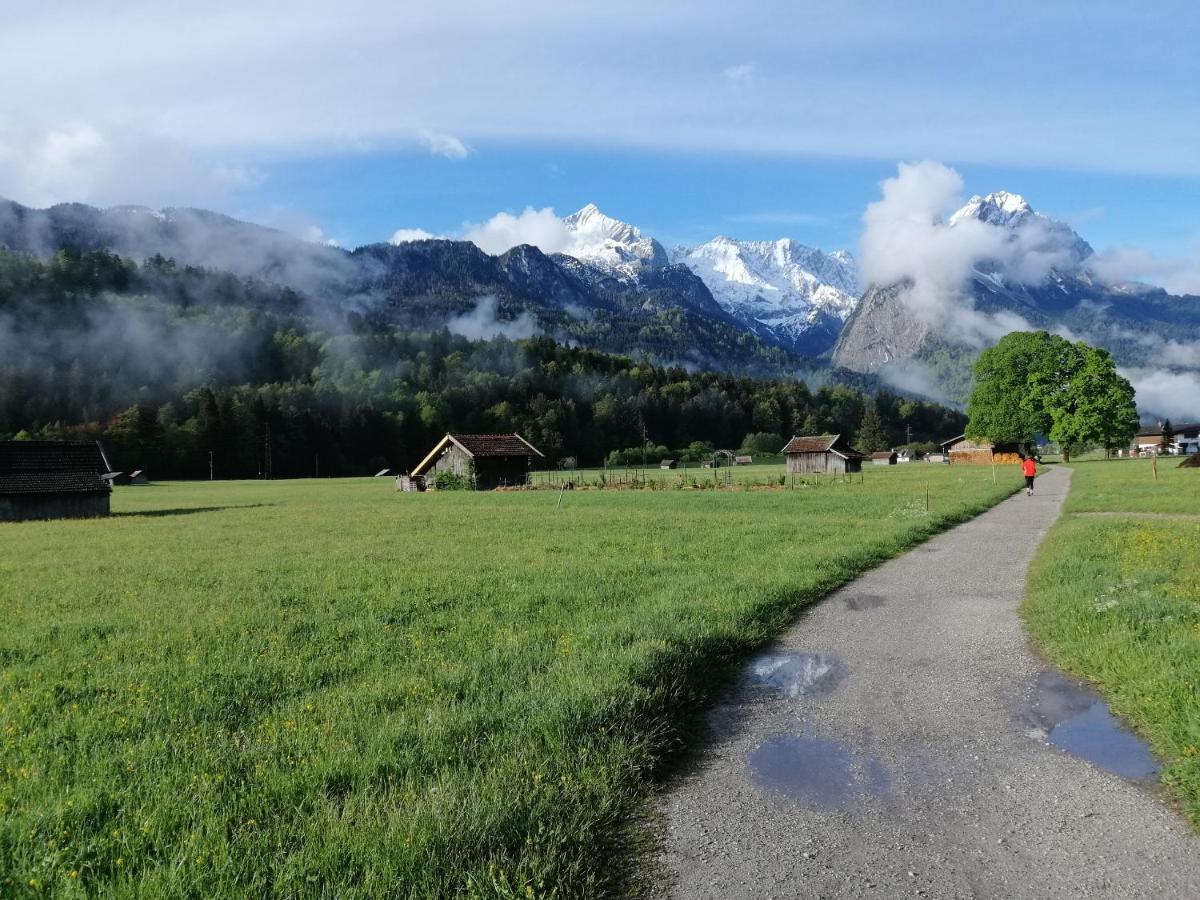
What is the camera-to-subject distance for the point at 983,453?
116 metres

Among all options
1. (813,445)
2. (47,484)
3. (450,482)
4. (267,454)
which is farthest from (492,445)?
(267,454)

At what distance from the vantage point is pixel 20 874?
448cm

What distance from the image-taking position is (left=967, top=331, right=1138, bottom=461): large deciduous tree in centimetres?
8081

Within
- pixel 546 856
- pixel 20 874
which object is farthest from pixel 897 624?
pixel 20 874

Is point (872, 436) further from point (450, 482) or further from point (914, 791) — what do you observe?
point (914, 791)

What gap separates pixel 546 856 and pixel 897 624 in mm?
8074

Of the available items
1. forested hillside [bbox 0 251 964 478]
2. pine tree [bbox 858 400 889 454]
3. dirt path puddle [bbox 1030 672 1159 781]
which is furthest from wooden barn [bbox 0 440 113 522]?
pine tree [bbox 858 400 889 454]

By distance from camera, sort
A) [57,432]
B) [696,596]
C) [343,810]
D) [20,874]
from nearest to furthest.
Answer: [20,874] < [343,810] < [696,596] < [57,432]

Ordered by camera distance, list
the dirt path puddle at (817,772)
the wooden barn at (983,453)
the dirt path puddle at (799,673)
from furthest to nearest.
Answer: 1. the wooden barn at (983,453)
2. the dirt path puddle at (799,673)
3. the dirt path puddle at (817,772)

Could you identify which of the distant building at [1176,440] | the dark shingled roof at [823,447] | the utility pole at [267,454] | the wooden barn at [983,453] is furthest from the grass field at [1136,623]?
the distant building at [1176,440]

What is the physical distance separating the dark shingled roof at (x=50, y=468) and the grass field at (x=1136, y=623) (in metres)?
48.9

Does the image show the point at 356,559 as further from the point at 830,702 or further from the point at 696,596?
the point at 830,702

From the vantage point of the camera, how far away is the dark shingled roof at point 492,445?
2739 inches

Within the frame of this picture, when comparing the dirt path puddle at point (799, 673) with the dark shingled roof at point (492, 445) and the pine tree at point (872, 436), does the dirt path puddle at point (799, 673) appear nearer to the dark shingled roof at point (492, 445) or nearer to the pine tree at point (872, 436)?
the dark shingled roof at point (492, 445)
